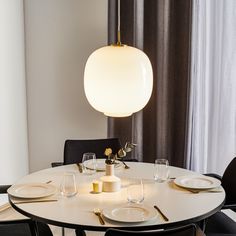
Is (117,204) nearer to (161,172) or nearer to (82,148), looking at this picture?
(161,172)

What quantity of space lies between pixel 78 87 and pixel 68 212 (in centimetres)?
193

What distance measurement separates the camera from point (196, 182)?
2.17m

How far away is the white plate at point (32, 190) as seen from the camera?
1.96m

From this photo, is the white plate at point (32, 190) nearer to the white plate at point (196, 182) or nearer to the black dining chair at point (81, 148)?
the white plate at point (196, 182)

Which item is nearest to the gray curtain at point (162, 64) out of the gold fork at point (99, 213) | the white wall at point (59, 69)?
the white wall at point (59, 69)

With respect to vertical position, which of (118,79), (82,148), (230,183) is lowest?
(230,183)

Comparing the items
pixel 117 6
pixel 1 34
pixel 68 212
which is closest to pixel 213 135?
pixel 117 6

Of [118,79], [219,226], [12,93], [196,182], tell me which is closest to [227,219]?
[219,226]

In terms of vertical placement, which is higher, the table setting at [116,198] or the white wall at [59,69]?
the white wall at [59,69]

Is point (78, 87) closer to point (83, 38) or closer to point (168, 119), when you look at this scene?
point (83, 38)

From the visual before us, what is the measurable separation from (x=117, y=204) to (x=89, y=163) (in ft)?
1.82

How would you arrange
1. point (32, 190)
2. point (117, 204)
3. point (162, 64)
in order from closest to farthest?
point (117, 204), point (32, 190), point (162, 64)

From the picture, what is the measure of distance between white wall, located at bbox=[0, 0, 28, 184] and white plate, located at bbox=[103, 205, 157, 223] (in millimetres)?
1893

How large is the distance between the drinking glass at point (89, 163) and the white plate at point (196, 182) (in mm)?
470
